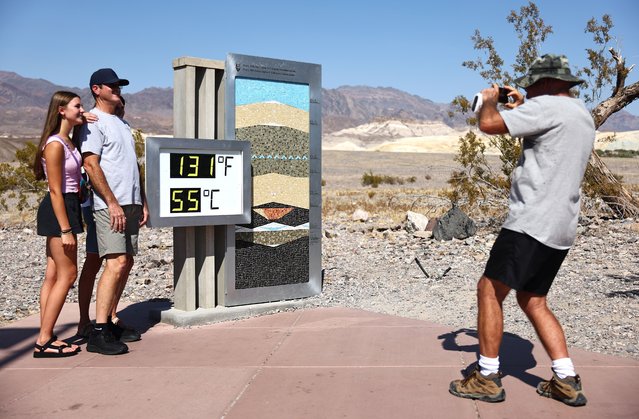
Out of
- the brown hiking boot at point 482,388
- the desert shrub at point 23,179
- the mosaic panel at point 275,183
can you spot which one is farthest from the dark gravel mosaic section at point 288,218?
the desert shrub at point 23,179

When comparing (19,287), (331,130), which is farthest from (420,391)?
(331,130)

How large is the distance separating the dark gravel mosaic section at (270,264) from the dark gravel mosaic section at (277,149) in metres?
0.73

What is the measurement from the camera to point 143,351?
20.4 ft

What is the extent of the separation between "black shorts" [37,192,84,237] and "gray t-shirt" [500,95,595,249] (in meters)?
3.18

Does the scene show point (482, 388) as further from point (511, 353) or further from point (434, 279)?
point (434, 279)

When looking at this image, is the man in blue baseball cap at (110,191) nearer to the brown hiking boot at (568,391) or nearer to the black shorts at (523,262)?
the black shorts at (523,262)

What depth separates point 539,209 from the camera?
179 inches

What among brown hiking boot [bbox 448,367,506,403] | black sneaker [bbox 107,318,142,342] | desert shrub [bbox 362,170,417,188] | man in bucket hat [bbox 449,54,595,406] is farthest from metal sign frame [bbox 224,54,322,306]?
desert shrub [bbox 362,170,417,188]

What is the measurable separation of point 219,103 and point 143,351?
8.31 ft

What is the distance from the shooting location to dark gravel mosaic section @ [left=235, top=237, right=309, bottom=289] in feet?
25.3

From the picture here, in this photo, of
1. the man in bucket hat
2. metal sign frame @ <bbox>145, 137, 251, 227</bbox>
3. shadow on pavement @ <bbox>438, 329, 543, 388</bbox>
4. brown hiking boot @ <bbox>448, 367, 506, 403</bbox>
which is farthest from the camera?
metal sign frame @ <bbox>145, 137, 251, 227</bbox>

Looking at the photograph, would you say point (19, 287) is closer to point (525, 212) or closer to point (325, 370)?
point (325, 370)

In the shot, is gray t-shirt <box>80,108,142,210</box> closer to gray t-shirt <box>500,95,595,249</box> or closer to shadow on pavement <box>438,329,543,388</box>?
shadow on pavement <box>438,329,543,388</box>

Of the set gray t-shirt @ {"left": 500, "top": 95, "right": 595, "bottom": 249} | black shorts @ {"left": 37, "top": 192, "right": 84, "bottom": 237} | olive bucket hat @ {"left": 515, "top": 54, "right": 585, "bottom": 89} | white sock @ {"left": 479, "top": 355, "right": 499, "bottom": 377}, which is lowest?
white sock @ {"left": 479, "top": 355, "right": 499, "bottom": 377}
